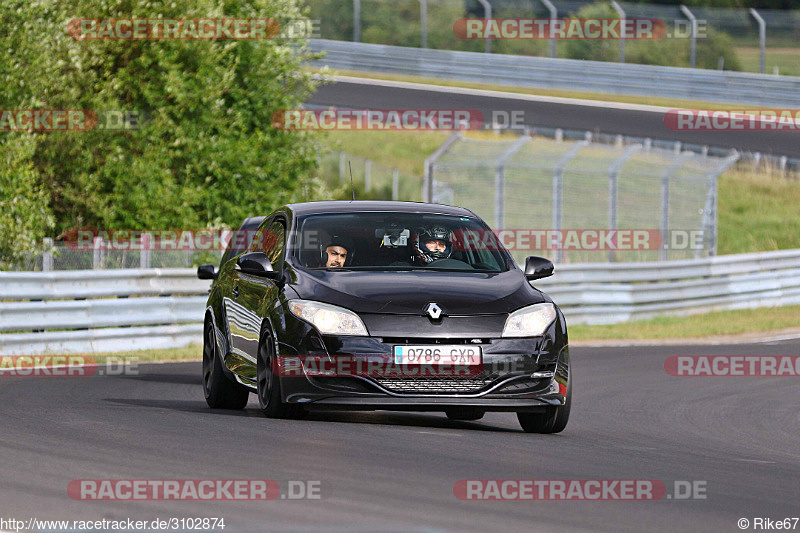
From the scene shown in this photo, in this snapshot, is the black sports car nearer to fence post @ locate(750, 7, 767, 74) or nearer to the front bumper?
the front bumper

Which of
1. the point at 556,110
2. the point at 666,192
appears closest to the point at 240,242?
the point at 666,192

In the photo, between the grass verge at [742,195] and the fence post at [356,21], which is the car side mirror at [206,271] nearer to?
the grass verge at [742,195]

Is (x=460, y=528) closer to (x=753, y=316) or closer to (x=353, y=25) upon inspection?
(x=753, y=316)

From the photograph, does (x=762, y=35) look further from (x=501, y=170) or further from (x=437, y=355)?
(x=437, y=355)

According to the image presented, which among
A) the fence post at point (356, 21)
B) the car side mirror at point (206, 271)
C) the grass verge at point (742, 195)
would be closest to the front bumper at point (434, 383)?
the car side mirror at point (206, 271)

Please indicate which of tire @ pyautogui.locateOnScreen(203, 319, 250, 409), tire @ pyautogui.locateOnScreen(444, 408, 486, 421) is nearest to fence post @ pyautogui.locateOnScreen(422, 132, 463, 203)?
tire @ pyautogui.locateOnScreen(203, 319, 250, 409)

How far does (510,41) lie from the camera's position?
179 feet

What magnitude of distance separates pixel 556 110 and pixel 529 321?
1329 inches

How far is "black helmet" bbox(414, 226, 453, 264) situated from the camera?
35.4 feet

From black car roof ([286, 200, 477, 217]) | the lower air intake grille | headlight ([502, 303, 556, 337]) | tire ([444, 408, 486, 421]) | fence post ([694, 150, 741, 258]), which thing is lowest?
fence post ([694, 150, 741, 258])

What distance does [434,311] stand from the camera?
9.63 m

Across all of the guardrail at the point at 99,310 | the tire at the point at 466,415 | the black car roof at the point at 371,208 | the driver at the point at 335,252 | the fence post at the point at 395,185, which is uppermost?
the black car roof at the point at 371,208

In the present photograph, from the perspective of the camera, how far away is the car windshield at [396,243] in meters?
10.6

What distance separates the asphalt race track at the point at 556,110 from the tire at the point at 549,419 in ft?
97.1
